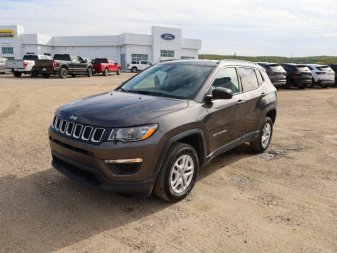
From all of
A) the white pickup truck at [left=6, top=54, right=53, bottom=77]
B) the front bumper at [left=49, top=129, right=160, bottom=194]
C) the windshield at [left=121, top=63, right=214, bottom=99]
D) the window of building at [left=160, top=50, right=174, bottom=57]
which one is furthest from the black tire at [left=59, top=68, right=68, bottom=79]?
the window of building at [left=160, top=50, right=174, bottom=57]

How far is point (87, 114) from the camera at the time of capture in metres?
3.82

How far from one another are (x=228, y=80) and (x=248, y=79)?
2.61ft

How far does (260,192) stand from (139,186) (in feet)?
6.11

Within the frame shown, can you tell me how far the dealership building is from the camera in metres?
53.5

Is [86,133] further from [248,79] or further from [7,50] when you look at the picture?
[7,50]

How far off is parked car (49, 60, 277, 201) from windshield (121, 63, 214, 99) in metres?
0.01

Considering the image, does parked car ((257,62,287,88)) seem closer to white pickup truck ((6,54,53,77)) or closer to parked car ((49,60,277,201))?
parked car ((49,60,277,201))

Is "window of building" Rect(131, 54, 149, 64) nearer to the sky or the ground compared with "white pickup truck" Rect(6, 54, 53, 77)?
nearer to the sky

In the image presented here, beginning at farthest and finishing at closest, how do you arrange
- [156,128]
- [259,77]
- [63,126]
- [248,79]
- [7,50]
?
[7,50], [259,77], [248,79], [63,126], [156,128]

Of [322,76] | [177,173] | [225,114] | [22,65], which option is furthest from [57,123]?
[22,65]

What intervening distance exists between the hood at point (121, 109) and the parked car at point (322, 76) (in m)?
20.2

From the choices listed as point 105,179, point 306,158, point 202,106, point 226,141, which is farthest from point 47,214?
point 306,158

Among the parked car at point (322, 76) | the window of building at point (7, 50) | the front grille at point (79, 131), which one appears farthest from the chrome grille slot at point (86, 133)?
the window of building at point (7, 50)

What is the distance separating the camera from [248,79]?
5773mm
